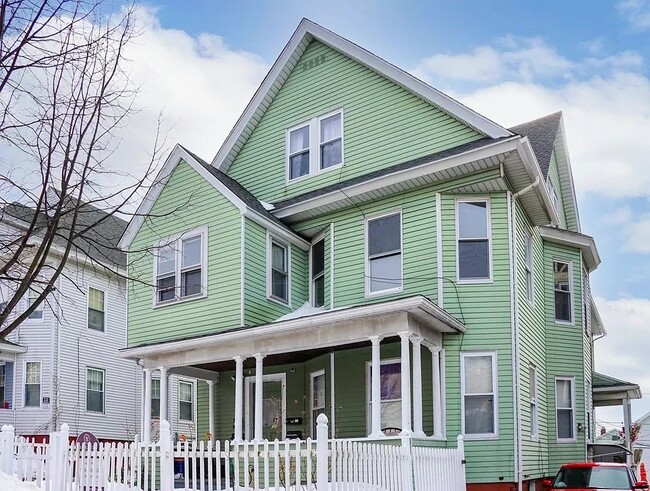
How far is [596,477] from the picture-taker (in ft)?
41.4

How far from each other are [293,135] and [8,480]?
10708 millimetres

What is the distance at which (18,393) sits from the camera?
24.6 metres

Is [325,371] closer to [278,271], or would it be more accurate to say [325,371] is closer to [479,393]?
[278,271]

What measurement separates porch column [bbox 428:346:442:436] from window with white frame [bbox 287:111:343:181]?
5303mm

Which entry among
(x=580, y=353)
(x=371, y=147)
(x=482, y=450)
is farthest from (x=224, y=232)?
(x=580, y=353)

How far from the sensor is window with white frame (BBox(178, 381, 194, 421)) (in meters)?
29.8

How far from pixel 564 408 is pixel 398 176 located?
7.30 metres

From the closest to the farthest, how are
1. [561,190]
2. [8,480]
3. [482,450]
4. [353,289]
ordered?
[8,480] → [482,450] → [353,289] → [561,190]

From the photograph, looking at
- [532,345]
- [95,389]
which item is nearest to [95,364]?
[95,389]

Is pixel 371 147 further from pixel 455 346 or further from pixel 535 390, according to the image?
pixel 535 390

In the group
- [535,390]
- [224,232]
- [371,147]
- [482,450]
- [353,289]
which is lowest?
[482,450]

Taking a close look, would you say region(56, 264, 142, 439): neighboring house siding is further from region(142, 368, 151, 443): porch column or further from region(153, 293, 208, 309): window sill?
region(142, 368, 151, 443): porch column

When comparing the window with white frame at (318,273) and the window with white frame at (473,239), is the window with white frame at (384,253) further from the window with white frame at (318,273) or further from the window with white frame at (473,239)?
the window with white frame at (318,273)

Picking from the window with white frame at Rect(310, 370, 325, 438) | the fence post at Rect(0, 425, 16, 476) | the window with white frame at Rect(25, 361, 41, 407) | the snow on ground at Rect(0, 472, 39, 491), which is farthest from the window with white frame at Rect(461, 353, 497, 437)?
the window with white frame at Rect(25, 361, 41, 407)
